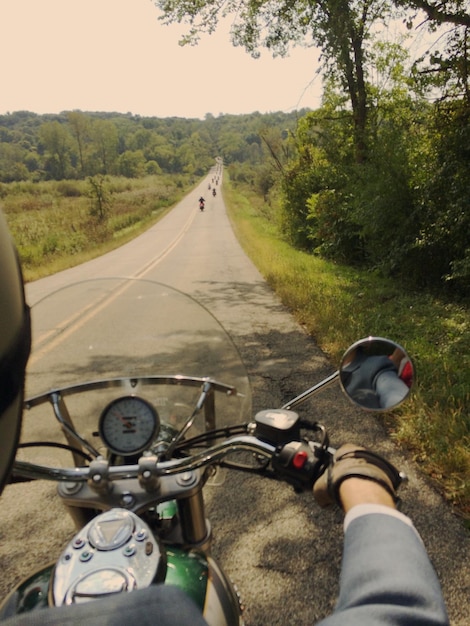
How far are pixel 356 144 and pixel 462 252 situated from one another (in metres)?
5.91

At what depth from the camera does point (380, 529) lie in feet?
2.75

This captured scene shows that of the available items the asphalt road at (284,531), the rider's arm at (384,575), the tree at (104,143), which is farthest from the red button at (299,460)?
the tree at (104,143)

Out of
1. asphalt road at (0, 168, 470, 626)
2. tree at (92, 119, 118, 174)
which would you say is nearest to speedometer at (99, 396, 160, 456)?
asphalt road at (0, 168, 470, 626)

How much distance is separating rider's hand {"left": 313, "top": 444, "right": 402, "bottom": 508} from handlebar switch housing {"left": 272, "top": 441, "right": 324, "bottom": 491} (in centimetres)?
2

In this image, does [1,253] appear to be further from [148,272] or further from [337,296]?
[148,272]

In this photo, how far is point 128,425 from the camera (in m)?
1.47

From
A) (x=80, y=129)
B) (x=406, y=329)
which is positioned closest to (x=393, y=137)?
(x=406, y=329)

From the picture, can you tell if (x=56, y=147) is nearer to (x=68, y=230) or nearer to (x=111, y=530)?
(x=68, y=230)

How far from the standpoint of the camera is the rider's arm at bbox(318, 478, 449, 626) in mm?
676

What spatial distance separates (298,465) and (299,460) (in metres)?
0.01

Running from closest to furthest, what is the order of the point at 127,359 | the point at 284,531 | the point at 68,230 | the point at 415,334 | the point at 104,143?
the point at 127,359
the point at 284,531
the point at 415,334
the point at 68,230
the point at 104,143

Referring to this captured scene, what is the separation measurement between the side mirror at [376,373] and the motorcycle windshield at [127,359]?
0.52 m

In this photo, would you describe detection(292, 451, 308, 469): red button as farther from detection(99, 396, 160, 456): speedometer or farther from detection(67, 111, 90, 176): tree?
detection(67, 111, 90, 176): tree

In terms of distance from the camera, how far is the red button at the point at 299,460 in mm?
1093
